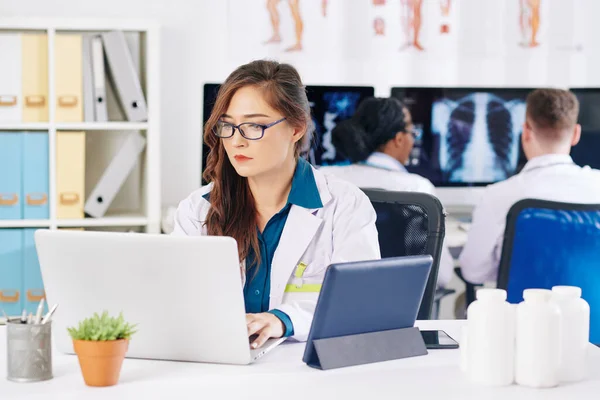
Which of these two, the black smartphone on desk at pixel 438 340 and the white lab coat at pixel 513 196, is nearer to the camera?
the black smartphone on desk at pixel 438 340

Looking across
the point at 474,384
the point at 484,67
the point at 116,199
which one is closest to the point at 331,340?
the point at 474,384

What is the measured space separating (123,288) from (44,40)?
214cm

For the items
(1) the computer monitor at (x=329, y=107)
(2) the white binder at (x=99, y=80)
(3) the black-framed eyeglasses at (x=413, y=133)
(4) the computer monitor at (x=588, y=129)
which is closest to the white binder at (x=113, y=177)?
(2) the white binder at (x=99, y=80)

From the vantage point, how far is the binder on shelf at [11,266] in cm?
340

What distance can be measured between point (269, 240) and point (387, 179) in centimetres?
127

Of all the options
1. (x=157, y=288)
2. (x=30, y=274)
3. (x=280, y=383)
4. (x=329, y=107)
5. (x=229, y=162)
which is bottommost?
(x=30, y=274)

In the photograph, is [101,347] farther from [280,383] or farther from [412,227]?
[412,227]

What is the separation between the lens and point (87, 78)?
341 cm

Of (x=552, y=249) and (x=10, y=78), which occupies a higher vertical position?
(x=10, y=78)

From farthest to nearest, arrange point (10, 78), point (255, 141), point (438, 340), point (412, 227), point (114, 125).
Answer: point (114, 125), point (10, 78), point (412, 227), point (255, 141), point (438, 340)

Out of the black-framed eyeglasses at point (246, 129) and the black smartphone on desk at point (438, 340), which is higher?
the black-framed eyeglasses at point (246, 129)

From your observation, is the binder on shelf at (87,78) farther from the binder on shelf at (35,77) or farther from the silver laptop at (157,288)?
the silver laptop at (157,288)

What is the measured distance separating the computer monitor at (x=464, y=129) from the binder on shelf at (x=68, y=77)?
1.25 meters

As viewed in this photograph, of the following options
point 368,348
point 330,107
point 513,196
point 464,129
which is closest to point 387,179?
point 513,196
